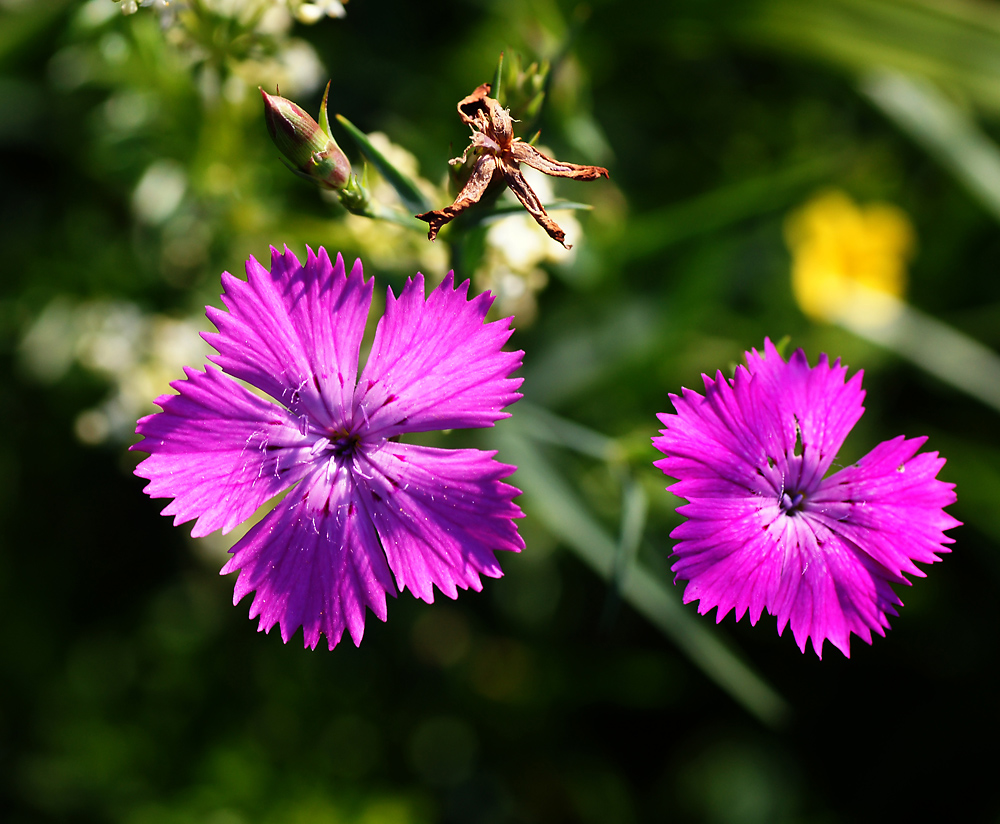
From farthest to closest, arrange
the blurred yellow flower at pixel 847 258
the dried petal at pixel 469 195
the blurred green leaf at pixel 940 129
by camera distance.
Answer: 1. the blurred yellow flower at pixel 847 258
2. the blurred green leaf at pixel 940 129
3. the dried petal at pixel 469 195

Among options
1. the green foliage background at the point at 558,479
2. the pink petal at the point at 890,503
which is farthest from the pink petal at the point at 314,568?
the green foliage background at the point at 558,479

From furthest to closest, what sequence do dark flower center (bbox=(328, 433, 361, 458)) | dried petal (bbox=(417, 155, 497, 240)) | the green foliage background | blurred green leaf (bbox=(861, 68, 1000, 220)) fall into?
blurred green leaf (bbox=(861, 68, 1000, 220)), the green foliage background, dark flower center (bbox=(328, 433, 361, 458)), dried petal (bbox=(417, 155, 497, 240))

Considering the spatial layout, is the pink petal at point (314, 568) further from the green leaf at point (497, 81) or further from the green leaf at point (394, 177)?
the green leaf at point (497, 81)

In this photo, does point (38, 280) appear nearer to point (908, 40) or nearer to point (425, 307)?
point (425, 307)

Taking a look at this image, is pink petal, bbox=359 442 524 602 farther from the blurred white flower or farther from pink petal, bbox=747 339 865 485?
the blurred white flower

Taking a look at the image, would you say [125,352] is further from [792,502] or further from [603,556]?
[792,502]

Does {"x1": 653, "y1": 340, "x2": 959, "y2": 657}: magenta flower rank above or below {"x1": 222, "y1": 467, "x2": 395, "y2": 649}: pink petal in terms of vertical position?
above

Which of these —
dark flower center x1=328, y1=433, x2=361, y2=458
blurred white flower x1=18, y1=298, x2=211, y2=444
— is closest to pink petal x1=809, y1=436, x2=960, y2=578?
dark flower center x1=328, y1=433, x2=361, y2=458
